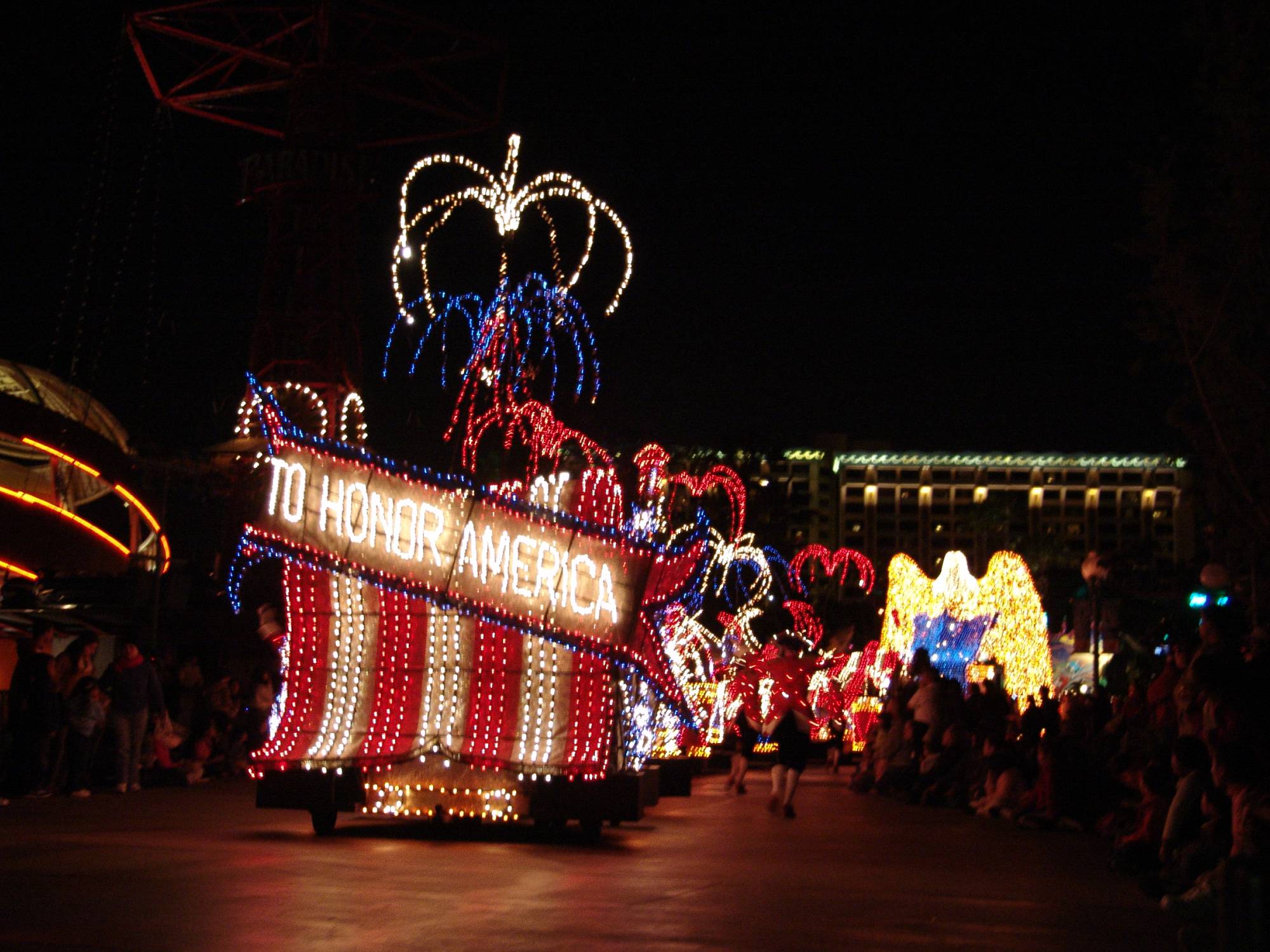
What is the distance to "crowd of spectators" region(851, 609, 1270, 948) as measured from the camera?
9117mm

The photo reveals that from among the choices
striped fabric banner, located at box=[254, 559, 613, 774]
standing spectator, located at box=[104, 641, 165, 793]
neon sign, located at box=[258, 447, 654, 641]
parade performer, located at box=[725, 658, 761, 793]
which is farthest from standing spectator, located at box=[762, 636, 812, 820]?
standing spectator, located at box=[104, 641, 165, 793]

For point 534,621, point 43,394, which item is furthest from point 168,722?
point 43,394

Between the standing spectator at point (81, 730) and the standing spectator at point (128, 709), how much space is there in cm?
64

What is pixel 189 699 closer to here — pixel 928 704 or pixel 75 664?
pixel 75 664

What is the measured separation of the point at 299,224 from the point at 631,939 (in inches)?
1022

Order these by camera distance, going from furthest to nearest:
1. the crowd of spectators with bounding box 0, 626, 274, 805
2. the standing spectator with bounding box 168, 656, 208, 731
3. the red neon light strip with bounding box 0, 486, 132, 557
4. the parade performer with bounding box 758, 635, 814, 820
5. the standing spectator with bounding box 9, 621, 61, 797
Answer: the red neon light strip with bounding box 0, 486, 132, 557 < the standing spectator with bounding box 168, 656, 208, 731 < the parade performer with bounding box 758, 635, 814, 820 < the crowd of spectators with bounding box 0, 626, 274, 805 < the standing spectator with bounding box 9, 621, 61, 797

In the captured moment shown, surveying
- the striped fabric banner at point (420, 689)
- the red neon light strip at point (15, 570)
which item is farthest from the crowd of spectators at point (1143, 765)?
the red neon light strip at point (15, 570)

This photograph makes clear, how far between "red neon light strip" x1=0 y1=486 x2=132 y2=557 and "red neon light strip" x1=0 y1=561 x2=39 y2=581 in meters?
1.40

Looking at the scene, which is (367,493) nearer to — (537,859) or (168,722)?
(537,859)

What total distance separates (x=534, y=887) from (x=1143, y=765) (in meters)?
7.13

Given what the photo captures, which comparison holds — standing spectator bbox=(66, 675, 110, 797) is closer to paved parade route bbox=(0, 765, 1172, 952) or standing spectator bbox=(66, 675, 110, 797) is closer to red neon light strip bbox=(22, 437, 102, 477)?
paved parade route bbox=(0, 765, 1172, 952)

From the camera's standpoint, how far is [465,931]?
27.1ft

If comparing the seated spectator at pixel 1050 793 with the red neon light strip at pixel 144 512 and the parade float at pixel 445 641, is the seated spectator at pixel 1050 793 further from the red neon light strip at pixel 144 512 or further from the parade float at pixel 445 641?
the red neon light strip at pixel 144 512

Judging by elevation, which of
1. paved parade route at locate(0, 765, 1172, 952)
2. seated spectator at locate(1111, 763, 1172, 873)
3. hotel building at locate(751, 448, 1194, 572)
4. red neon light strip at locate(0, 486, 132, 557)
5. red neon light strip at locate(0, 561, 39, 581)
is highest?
hotel building at locate(751, 448, 1194, 572)
